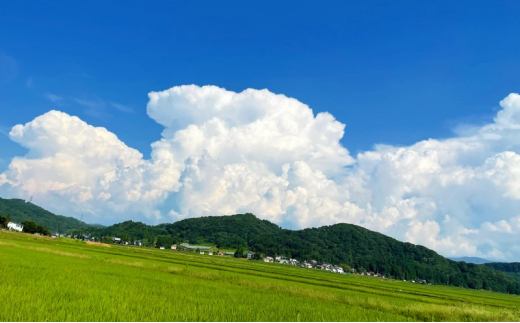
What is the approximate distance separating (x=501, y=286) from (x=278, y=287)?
7188 inches

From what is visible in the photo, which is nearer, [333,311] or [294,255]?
[333,311]

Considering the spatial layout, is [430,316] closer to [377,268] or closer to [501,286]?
[377,268]

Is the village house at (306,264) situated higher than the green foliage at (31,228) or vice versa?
the green foliage at (31,228)

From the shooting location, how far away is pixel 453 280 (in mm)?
159625

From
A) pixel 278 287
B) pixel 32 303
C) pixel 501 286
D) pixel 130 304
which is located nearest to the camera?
pixel 32 303

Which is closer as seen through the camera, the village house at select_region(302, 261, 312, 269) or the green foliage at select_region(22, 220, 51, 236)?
the green foliage at select_region(22, 220, 51, 236)

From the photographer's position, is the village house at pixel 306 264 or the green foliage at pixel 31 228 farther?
the village house at pixel 306 264

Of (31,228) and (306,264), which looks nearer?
(31,228)

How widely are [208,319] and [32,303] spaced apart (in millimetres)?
5738

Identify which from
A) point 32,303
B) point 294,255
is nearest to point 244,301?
point 32,303

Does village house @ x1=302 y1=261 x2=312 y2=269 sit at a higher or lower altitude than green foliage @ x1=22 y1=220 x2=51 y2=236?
lower

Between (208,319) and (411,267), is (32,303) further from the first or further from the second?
(411,267)

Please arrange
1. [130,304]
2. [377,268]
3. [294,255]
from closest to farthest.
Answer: [130,304] < [377,268] < [294,255]

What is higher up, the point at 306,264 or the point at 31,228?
the point at 31,228
